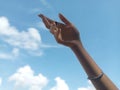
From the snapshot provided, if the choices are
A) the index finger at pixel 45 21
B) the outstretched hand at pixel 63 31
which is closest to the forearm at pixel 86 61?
the outstretched hand at pixel 63 31

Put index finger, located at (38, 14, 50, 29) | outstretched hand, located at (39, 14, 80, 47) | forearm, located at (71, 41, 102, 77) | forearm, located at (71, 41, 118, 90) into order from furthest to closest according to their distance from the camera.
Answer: index finger, located at (38, 14, 50, 29), outstretched hand, located at (39, 14, 80, 47), forearm, located at (71, 41, 102, 77), forearm, located at (71, 41, 118, 90)

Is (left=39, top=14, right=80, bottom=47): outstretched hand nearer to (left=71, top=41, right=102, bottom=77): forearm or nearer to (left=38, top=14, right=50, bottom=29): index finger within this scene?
(left=38, top=14, right=50, bottom=29): index finger

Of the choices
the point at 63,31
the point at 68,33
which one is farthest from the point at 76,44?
the point at 63,31

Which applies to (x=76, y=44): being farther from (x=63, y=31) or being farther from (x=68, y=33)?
(x=63, y=31)

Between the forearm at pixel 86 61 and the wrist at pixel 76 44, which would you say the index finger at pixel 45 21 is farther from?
the forearm at pixel 86 61

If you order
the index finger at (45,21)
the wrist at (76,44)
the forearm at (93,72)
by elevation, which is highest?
the index finger at (45,21)

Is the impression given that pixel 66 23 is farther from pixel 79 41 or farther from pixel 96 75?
pixel 96 75

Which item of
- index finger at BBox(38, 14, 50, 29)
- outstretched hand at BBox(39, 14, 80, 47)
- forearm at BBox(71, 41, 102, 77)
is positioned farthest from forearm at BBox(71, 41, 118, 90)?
index finger at BBox(38, 14, 50, 29)

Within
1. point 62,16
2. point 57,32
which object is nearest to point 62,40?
point 57,32
